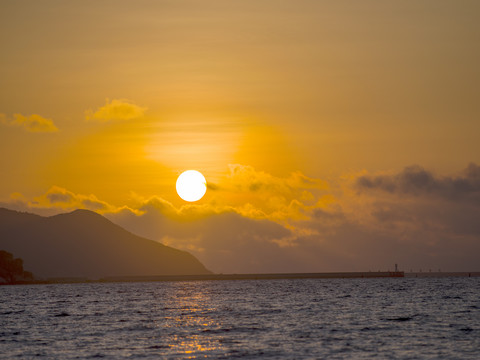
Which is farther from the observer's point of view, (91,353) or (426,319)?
(426,319)

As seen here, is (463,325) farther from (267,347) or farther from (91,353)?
(91,353)

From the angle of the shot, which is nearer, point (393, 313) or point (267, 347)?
point (267, 347)

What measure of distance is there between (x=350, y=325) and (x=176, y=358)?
35.9 meters

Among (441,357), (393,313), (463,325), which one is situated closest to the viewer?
(441,357)

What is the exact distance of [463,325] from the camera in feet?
294

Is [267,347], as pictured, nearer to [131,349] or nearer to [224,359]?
[224,359]

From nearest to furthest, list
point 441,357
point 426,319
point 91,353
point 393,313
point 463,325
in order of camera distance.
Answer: point 441,357
point 91,353
point 463,325
point 426,319
point 393,313

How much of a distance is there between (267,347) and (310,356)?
747 centimetres

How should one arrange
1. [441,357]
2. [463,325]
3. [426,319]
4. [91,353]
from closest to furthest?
[441,357], [91,353], [463,325], [426,319]

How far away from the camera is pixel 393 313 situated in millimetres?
113625

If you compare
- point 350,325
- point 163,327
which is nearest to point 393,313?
point 350,325

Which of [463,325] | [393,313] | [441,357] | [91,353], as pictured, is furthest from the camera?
[393,313]

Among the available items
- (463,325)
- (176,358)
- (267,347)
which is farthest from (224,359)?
(463,325)

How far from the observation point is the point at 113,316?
116 m
